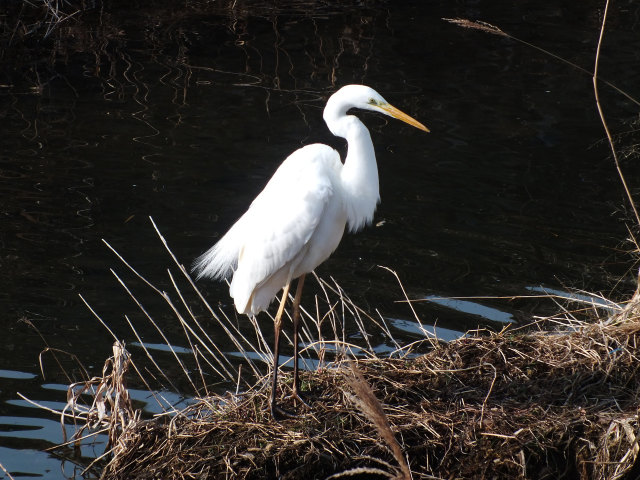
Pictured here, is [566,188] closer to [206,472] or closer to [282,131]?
[282,131]

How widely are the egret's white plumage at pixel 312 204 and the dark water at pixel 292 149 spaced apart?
1359 millimetres

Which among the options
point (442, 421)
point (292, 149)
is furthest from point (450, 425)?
point (292, 149)

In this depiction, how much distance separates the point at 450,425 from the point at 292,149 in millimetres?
5251

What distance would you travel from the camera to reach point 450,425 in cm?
351

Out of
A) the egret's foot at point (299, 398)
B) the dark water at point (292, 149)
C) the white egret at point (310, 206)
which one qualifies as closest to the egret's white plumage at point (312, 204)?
the white egret at point (310, 206)

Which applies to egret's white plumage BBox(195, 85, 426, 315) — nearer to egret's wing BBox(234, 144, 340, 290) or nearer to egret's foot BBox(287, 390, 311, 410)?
egret's wing BBox(234, 144, 340, 290)

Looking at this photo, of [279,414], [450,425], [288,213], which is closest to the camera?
[450,425]

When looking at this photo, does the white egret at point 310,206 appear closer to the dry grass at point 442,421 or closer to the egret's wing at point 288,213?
the egret's wing at point 288,213

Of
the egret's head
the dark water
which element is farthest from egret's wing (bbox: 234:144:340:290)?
the dark water

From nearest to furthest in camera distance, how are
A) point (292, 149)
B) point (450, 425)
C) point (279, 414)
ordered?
point (450, 425) → point (279, 414) → point (292, 149)

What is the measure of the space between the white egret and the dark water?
1.32 metres

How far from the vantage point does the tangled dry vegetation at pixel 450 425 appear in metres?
3.46

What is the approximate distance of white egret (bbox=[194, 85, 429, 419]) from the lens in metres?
3.90

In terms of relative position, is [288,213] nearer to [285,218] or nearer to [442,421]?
[285,218]
